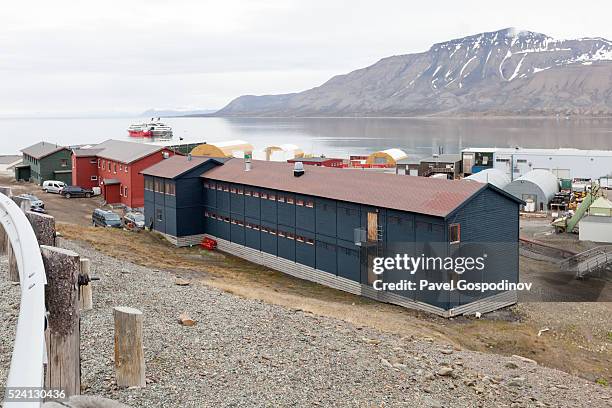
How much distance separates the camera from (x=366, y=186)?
31672 mm

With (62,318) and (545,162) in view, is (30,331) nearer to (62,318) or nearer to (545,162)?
(62,318)

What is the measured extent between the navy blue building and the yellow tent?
31.9 m

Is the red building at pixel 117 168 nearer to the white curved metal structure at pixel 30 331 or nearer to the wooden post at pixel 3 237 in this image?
the wooden post at pixel 3 237

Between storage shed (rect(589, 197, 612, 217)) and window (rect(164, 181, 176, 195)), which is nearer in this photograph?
window (rect(164, 181, 176, 195))

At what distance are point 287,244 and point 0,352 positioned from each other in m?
24.8

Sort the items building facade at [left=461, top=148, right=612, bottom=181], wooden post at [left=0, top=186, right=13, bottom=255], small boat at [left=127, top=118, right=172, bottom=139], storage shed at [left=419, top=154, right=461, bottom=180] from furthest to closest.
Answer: small boat at [left=127, top=118, right=172, bottom=139]
storage shed at [left=419, top=154, right=461, bottom=180]
building facade at [left=461, top=148, right=612, bottom=181]
wooden post at [left=0, top=186, right=13, bottom=255]

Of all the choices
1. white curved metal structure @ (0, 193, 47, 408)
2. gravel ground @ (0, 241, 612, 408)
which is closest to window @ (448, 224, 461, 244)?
gravel ground @ (0, 241, 612, 408)

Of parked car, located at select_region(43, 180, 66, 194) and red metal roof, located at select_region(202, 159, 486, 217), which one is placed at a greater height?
red metal roof, located at select_region(202, 159, 486, 217)

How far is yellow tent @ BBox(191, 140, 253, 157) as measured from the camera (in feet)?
242

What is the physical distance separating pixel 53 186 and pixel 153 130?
69632 millimetres

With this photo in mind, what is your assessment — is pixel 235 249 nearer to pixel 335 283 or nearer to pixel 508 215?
pixel 335 283

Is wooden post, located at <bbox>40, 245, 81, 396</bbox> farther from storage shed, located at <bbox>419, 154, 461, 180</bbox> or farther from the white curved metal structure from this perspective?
storage shed, located at <bbox>419, 154, 461, 180</bbox>

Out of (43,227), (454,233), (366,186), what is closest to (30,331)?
(43,227)

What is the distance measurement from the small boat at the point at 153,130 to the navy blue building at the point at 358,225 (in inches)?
3444
